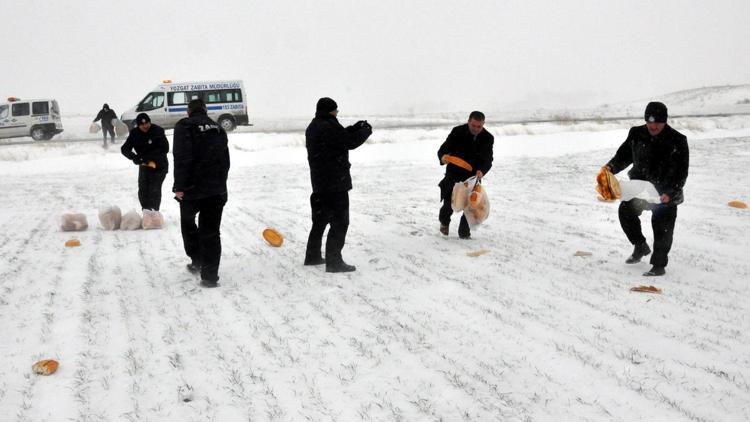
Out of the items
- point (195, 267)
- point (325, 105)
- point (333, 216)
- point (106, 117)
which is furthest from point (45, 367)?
point (106, 117)

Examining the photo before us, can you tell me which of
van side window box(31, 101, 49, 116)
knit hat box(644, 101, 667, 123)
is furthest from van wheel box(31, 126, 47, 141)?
knit hat box(644, 101, 667, 123)

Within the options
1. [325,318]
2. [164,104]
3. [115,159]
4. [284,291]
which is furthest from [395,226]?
[164,104]

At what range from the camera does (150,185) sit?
8.88 m

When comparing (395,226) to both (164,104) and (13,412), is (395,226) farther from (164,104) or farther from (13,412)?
(164,104)

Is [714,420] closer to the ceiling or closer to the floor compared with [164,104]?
closer to the floor

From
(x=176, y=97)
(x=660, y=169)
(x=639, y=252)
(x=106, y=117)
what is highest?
(x=176, y=97)

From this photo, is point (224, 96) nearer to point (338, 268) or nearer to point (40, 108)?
point (40, 108)

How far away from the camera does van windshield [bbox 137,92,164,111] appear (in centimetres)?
2319

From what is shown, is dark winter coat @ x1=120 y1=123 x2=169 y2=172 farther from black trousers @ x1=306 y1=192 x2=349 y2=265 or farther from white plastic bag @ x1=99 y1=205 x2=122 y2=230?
black trousers @ x1=306 y1=192 x2=349 y2=265

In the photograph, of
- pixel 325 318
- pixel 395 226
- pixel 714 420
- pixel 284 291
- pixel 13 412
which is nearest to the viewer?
A: pixel 714 420

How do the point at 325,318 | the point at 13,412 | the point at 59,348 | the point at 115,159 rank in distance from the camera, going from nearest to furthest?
1. the point at 13,412
2. the point at 59,348
3. the point at 325,318
4. the point at 115,159

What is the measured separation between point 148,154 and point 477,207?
462 cm

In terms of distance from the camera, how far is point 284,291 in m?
5.67

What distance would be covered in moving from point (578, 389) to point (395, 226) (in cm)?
542
